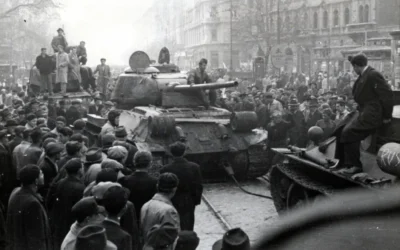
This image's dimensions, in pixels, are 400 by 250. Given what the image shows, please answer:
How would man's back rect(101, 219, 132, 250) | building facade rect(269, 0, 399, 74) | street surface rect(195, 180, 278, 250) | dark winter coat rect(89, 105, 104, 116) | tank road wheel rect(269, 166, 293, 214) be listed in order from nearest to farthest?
man's back rect(101, 219, 132, 250), street surface rect(195, 180, 278, 250), tank road wheel rect(269, 166, 293, 214), dark winter coat rect(89, 105, 104, 116), building facade rect(269, 0, 399, 74)

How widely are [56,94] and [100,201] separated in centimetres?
1300

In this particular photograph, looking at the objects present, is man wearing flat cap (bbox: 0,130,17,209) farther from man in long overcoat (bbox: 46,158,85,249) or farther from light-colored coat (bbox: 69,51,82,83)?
light-colored coat (bbox: 69,51,82,83)

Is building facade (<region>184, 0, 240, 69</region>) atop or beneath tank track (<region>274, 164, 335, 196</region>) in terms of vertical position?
atop

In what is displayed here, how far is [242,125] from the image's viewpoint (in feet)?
38.9

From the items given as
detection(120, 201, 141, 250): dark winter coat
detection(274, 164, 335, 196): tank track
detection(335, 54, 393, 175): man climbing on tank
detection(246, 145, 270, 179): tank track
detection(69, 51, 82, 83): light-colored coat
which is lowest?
detection(246, 145, 270, 179): tank track

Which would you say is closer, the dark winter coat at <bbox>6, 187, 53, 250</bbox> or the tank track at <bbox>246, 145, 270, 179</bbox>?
the dark winter coat at <bbox>6, 187, 53, 250</bbox>

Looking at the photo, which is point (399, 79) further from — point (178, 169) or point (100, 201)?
point (100, 201)

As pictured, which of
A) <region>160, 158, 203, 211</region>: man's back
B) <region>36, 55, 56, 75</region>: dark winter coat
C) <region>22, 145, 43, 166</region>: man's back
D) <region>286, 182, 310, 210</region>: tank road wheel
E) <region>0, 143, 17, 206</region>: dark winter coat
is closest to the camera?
<region>160, 158, 203, 211</region>: man's back

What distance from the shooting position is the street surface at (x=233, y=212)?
346 inches

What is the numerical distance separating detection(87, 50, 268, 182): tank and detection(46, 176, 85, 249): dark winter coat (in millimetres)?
4667

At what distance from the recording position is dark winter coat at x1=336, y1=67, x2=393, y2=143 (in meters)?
6.74

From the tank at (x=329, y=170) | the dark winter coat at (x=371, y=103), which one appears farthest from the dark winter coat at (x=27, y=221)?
the dark winter coat at (x=371, y=103)

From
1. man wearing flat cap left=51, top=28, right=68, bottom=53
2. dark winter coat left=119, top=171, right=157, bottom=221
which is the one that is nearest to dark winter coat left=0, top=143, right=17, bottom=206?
dark winter coat left=119, top=171, right=157, bottom=221

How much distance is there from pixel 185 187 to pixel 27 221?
1.97 meters
